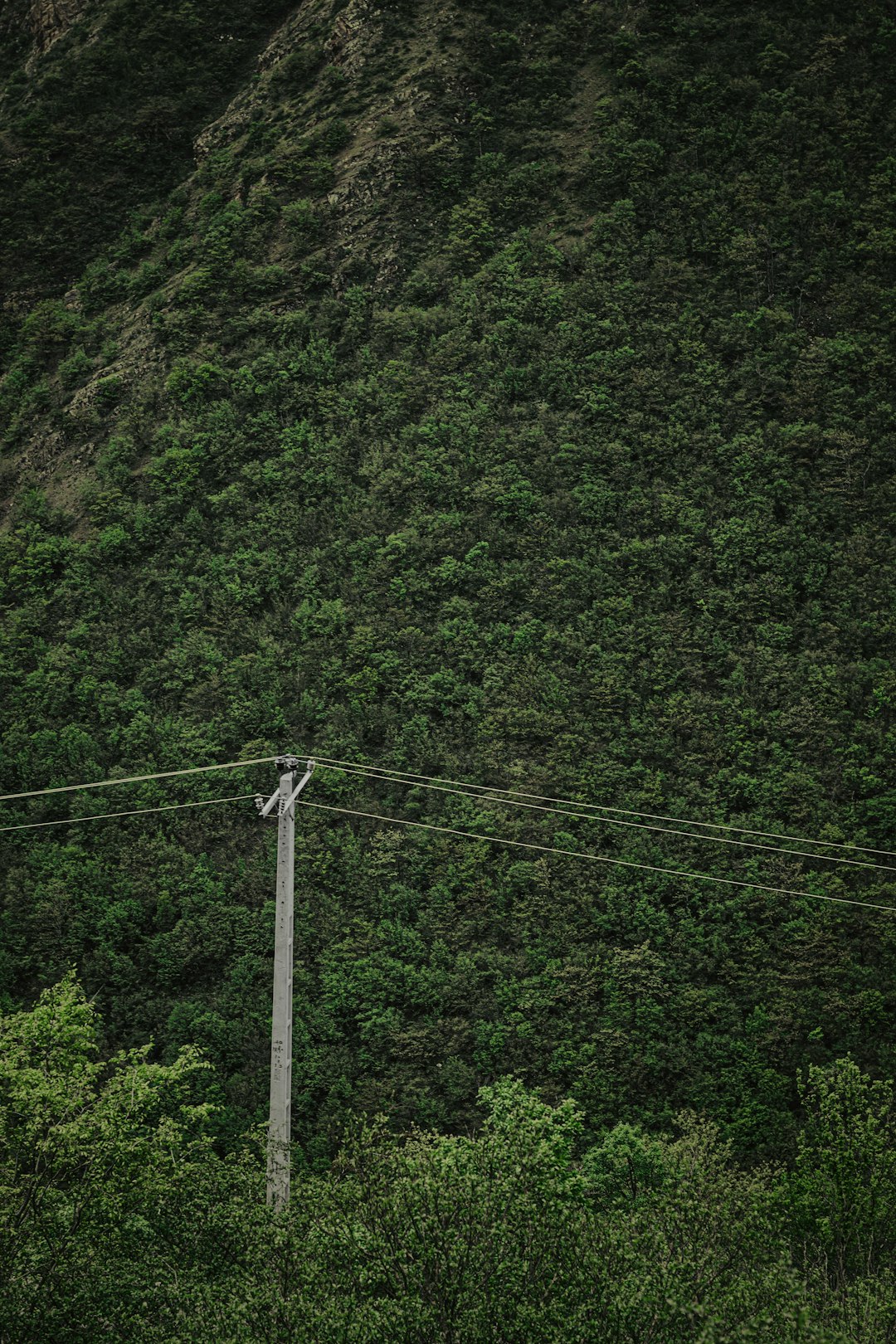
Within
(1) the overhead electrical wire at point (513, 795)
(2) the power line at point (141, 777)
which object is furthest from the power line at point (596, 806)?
(2) the power line at point (141, 777)

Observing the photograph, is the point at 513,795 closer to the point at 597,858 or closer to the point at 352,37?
the point at 597,858

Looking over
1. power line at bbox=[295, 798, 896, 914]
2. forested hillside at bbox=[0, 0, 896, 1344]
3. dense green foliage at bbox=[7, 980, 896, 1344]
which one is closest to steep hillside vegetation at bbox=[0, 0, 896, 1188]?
forested hillside at bbox=[0, 0, 896, 1344]

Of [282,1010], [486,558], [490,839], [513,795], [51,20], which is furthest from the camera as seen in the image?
[51,20]

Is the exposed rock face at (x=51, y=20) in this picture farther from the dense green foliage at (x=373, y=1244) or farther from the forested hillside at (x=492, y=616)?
the dense green foliage at (x=373, y=1244)

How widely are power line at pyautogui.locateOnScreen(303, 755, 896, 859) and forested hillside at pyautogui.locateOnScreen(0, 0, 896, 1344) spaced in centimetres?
25

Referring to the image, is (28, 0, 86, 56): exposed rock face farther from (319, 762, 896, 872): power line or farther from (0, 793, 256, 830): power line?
(319, 762, 896, 872): power line

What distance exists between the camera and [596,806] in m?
26.7

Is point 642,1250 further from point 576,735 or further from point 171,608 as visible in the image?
point 171,608

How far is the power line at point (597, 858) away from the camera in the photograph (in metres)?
24.5

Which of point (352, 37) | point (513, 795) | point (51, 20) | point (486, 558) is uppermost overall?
point (51, 20)

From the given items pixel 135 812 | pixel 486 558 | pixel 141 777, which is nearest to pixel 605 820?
pixel 486 558

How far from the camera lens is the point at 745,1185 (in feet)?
58.6

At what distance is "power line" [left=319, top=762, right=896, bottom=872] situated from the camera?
25141 millimetres

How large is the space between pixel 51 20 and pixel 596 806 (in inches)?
1948
